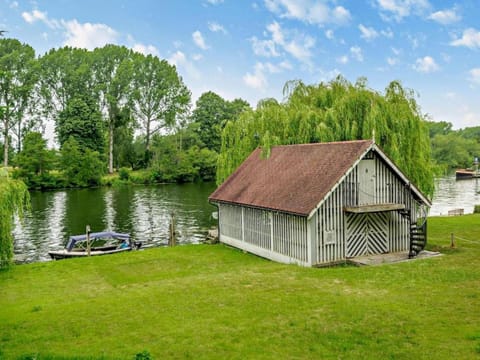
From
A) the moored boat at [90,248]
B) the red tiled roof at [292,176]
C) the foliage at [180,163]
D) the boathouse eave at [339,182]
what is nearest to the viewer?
the boathouse eave at [339,182]

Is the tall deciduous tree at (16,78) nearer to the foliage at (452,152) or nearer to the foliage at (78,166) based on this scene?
the foliage at (78,166)

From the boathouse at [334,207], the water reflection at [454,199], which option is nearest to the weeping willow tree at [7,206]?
the boathouse at [334,207]

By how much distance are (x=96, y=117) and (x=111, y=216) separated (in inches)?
1532

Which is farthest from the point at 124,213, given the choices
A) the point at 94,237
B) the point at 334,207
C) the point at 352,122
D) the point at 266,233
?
the point at 334,207

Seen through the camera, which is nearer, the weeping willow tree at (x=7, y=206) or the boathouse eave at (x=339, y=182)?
the boathouse eave at (x=339, y=182)

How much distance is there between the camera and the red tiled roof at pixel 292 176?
61.1 ft

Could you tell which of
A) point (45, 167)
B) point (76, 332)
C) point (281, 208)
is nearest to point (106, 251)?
point (281, 208)

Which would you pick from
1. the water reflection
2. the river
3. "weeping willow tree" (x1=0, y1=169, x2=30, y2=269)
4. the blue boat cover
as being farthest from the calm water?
the water reflection

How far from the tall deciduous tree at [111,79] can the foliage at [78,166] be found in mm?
6682

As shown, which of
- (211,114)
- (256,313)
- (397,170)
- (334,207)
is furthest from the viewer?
(211,114)

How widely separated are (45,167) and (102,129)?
39.5ft

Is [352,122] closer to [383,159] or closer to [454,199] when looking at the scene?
[383,159]

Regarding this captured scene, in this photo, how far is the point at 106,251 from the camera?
28.7 metres

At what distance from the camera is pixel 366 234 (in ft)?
64.7
